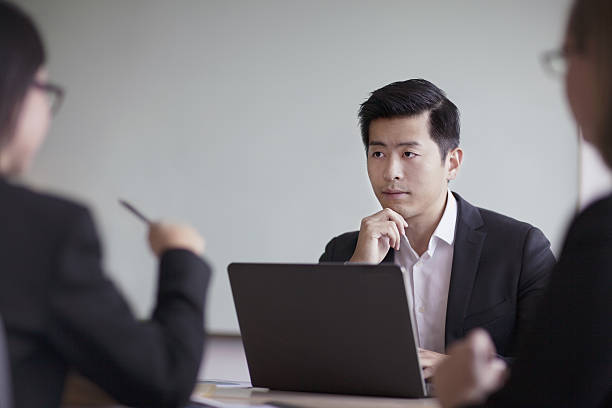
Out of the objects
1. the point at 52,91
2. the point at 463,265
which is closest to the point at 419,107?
the point at 463,265

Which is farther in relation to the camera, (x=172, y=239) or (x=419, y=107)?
(x=419, y=107)

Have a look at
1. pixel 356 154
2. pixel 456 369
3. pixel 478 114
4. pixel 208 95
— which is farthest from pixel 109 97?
pixel 456 369

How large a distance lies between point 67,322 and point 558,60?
76 centimetres

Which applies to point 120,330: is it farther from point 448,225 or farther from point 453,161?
point 453,161

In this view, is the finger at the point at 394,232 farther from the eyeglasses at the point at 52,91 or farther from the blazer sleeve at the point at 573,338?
the eyeglasses at the point at 52,91

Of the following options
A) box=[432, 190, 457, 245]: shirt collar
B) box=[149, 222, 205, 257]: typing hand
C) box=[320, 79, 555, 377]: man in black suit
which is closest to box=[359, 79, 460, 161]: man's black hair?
box=[320, 79, 555, 377]: man in black suit

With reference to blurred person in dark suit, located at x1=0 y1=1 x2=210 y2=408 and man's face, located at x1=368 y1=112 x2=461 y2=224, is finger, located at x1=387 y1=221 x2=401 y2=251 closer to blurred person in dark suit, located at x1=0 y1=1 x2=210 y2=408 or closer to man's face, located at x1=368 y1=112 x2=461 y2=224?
man's face, located at x1=368 y1=112 x2=461 y2=224

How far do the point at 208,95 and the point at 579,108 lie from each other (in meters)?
2.49

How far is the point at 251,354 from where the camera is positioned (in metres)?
1.47

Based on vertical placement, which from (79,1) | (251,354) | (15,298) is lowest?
(251,354)

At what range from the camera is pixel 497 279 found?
193 cm

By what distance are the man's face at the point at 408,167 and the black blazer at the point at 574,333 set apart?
3.95 ft

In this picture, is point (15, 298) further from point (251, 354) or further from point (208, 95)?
point (208, 95)

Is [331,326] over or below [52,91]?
below
